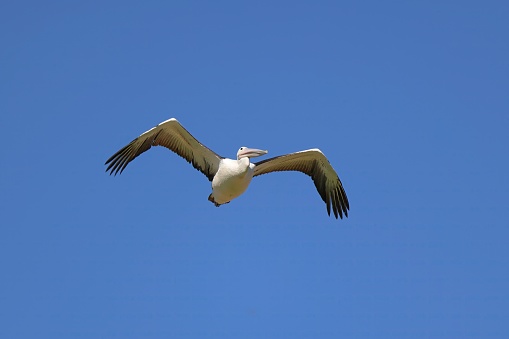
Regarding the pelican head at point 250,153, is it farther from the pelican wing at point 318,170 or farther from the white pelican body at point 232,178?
the pelican wing at point 318,170

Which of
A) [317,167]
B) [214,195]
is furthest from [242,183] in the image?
[317,167]

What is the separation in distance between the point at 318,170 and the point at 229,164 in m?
2.46

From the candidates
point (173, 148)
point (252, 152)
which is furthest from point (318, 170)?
point (173, 148)

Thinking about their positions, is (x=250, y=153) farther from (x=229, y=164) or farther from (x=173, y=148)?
(x=173, y=148)

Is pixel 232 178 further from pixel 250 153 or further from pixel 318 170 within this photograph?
pixel 318 170

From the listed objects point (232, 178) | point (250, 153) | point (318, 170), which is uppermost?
point (318, 170)

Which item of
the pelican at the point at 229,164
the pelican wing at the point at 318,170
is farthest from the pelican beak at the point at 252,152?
the pelican wing at the point at 318,170

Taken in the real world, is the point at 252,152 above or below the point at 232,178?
above

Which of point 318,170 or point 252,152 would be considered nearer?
point 252,152

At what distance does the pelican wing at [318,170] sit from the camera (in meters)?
18.2

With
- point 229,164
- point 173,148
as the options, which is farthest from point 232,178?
point 173,148

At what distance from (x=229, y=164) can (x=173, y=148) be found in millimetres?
1507

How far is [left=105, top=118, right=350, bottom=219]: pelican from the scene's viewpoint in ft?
56.6

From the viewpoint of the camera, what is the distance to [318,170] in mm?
18797
